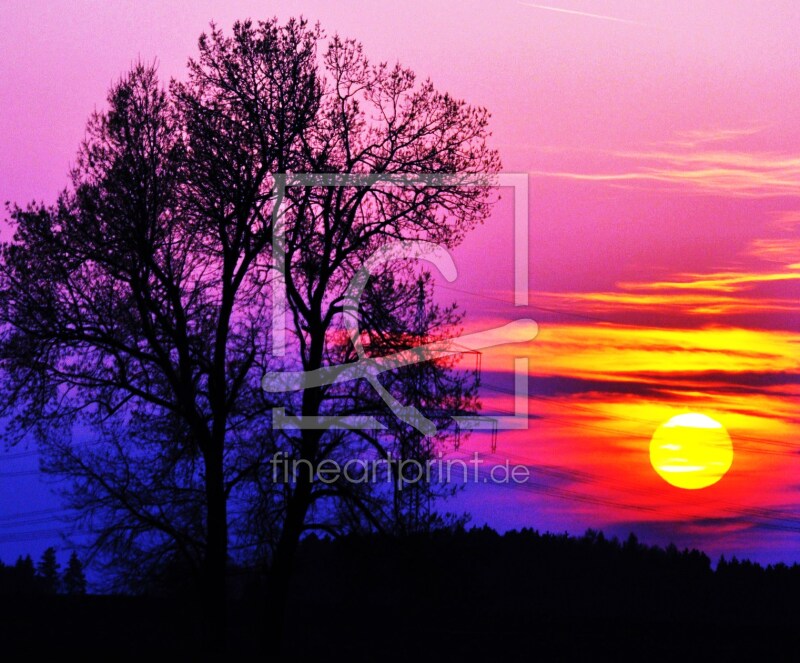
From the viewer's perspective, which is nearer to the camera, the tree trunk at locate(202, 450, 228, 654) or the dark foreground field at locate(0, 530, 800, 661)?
the tree trunk at locate(202, 450, 228, 654)

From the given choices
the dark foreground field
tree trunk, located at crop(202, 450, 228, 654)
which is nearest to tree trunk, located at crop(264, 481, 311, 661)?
the dark foreground field

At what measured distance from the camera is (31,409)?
66.2ft

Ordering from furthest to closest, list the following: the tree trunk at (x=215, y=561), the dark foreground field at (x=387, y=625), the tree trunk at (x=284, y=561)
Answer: the dark foreground field at (x=387, y=625) → the tree trunk at (x=284, y=561) → the tree trunk at (x=215, y=561)

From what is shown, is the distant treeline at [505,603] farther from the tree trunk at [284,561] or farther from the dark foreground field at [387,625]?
the tree trunk at [284,561]

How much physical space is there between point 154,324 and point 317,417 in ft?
11.2

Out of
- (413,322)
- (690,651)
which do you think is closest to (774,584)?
(690,651)

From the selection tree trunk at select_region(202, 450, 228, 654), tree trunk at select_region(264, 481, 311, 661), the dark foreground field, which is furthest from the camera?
the dark foreground field

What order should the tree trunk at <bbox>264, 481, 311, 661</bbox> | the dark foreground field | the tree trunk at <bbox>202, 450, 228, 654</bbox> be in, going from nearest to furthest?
the tree trunk at <bbox>202, 450, 228, 654</bbox>
the tree trunk at <bbox>264, 481, 311, 661</bbox>
the dark foreground field

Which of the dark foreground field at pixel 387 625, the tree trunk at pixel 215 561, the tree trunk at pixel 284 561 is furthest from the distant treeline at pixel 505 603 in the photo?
the tree trunk at pixel 215 561

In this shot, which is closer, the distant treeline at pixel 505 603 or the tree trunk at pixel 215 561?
the tree trunk at pixel 215 561

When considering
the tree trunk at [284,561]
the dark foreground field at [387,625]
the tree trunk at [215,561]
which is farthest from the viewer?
the dark foreground field at [387,625]

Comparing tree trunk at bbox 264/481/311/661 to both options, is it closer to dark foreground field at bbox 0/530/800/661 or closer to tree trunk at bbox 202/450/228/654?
dark foreground field at bbox 0/530/800/661

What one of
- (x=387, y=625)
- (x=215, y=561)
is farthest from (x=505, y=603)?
(x=215, y=561)

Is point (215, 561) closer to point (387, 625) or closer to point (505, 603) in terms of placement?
point (387, 625)
